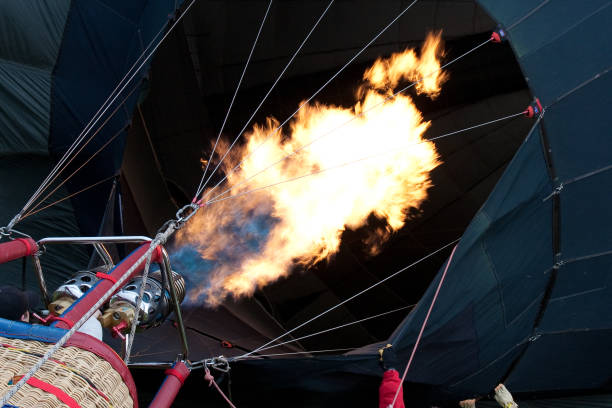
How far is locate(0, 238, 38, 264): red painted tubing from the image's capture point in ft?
6.13

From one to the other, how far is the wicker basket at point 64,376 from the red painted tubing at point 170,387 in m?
0.18

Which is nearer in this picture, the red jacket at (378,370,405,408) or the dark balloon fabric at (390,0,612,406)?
the red jacket at (378,370,405,408)

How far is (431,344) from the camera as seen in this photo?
9.82 feet

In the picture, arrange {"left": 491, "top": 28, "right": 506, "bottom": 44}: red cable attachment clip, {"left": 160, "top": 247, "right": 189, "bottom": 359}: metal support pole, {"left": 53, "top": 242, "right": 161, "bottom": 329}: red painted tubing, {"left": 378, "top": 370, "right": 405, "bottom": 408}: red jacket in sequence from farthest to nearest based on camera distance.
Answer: {"left": 491, "top": 28, "right": 506, "bottom": 44}: red cable attachment clip
{"left": 378, "top": 370, "right": 405, "bottom": 408}: red jacket
{"left": 160, "top": 247, "right": 189, "bottom": 359}: metal support pole
{"left": 53, "top": 242, "right": 161, "bottom": 329}: red painted tubing

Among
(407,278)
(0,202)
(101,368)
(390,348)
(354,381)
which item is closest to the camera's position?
(101,368)

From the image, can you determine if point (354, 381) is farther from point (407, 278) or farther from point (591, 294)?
point (591, 294)

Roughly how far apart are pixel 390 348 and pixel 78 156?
273cm

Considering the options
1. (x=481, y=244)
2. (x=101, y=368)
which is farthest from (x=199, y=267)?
(x=101, y=368)

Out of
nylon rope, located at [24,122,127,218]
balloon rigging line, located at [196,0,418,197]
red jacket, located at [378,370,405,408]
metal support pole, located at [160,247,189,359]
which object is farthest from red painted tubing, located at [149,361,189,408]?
nylon rope, located at [24,122,127,218]

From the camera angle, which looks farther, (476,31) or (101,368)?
(476,31)

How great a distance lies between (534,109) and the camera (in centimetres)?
294

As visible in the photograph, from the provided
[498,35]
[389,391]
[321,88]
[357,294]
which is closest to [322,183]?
[321,88]

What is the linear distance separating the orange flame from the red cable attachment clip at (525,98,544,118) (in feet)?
2.28

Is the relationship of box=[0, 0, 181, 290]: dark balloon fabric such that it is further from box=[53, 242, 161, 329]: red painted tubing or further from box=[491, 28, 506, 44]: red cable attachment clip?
box=[53, 242, 161, 329]: red painted tubing
